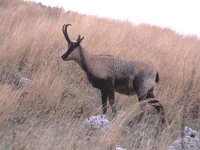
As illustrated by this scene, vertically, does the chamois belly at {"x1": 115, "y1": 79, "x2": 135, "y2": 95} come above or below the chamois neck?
below

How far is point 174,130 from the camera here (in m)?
8.03

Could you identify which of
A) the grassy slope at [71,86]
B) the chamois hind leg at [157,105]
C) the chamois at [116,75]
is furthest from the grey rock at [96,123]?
the chamois hind leg at [157,105]

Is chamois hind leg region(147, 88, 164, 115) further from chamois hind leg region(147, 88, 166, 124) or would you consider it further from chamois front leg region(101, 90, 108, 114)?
chamois front leg region(101, 90, 108, 114)

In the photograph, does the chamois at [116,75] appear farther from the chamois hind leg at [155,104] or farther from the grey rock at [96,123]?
the grey rock at [96,123]

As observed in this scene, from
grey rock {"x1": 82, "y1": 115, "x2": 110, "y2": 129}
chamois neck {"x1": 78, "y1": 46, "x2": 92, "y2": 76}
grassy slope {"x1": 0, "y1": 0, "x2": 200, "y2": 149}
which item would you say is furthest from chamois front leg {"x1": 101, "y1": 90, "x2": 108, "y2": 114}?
grey rock {"x1": 82, "y1": 115, "x2": 110, "y2": 129}

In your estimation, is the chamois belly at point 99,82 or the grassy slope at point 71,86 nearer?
the grassy slope at point 71,86

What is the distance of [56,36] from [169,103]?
3425 millimetres

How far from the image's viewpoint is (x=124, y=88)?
8781mm

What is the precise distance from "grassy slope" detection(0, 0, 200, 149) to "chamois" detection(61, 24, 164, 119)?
0.27 metres

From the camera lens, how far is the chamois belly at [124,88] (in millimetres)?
8742

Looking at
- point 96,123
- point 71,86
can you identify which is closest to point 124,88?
point 71,86

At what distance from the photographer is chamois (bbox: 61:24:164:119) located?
344 inches

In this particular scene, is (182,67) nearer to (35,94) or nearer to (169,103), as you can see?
(169,103)

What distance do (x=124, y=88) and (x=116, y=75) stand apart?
26 cm
